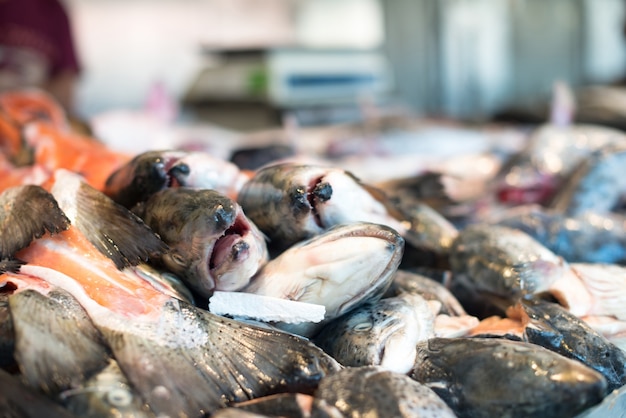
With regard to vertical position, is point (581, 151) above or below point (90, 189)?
below

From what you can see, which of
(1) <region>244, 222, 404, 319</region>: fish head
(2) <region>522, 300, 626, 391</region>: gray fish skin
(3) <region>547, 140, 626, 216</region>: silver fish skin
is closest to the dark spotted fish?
(1) <region>244, 222, 404, 319</region>: fish head

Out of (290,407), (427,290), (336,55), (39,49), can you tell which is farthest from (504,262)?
(39,49)

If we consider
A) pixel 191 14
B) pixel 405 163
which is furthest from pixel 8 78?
pixel 405 163

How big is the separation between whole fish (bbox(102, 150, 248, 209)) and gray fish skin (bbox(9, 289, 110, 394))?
14.6 inches

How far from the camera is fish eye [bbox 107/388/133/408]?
766 millimetres

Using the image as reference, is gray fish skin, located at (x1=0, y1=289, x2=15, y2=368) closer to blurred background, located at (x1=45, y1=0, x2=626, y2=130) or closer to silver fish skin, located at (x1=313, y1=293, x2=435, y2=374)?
silver fish skin, located at (x1=313, y1=293, x2=435, y2=374)

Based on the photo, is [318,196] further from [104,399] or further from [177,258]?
[104,399]

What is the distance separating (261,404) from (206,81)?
4122mm

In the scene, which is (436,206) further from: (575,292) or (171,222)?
(171,222)

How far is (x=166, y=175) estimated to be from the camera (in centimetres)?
120

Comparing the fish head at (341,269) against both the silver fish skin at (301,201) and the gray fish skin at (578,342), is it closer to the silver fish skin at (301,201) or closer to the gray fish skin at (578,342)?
the silver fish skin at (301,201)

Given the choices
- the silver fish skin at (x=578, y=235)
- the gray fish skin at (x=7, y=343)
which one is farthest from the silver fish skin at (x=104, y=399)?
the silver fish skin at (x=578, y=235)

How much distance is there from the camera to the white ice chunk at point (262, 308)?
959mm

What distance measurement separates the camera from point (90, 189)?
1.16 m
